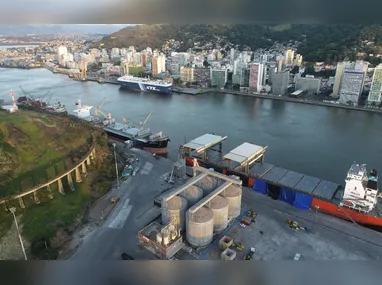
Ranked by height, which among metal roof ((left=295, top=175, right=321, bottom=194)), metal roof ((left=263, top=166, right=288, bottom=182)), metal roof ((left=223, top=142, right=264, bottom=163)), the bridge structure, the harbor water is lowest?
the harbor water

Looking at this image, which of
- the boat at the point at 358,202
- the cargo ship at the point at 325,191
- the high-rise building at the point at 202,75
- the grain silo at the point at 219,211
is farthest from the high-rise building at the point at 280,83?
the grain silo at the point at 219,211

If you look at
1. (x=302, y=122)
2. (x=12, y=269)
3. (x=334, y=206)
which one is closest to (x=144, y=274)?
(x=12, y=269)

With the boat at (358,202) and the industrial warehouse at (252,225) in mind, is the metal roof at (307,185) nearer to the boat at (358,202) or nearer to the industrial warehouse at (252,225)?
the industrial warehouse at (252,225)

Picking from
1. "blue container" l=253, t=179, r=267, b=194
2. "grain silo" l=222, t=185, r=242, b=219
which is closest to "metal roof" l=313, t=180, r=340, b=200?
"blue container" l=253, t=179, r=267, b=194

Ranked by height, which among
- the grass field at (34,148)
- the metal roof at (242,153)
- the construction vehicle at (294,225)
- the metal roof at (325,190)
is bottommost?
the construction vehicle at (294,225)

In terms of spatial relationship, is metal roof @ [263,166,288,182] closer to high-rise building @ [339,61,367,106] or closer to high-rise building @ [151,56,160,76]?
high-rise building @ [339,61,367,106]

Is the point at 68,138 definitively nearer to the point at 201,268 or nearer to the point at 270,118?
the point at 201,268

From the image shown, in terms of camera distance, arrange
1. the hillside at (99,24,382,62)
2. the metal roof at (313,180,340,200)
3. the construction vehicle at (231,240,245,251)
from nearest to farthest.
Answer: the construction vehicle at (231,240,245,251) → the metal roof at (313,180,340,200) → the hillside at (99,24,382,62)

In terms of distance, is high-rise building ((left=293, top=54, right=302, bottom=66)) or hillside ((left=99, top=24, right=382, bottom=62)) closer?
high-rise building ((left=293, top=54, right=302, bottom=66))
